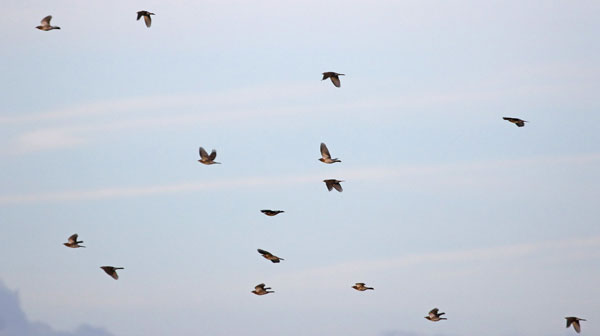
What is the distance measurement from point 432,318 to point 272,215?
19.0 meters

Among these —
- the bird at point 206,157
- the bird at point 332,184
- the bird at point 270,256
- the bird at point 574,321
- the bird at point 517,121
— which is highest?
the bird at point 517,121

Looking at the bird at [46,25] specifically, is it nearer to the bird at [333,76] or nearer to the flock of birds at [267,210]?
the flock of birds at [267,210]

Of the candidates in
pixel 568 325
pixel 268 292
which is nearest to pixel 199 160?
pixel 268 292

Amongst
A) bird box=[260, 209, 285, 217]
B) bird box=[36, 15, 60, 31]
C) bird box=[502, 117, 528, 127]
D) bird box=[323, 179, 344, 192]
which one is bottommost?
bird box=[260, 209, 285, 217]

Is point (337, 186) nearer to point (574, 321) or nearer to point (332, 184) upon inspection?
point (332, 184)

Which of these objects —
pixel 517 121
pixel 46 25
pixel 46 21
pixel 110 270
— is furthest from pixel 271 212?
pixel 46 21

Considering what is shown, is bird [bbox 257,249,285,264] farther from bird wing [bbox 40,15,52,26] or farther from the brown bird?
bird wing [bbox 40,15,52,26]

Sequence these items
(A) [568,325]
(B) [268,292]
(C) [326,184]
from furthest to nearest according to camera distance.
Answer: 1. (B) [268,292]
2. (C) [326,184]
3. (A) [568,325]

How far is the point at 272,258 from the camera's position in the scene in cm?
10156

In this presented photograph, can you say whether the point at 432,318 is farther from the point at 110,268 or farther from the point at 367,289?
the point at 110,268

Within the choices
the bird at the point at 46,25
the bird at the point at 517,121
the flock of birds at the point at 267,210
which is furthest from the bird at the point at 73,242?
the bird at the point at 517,121

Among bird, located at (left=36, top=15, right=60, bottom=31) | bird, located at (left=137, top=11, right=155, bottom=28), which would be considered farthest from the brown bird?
bird, located at (left=36, top=15, right=60, bottom=31)

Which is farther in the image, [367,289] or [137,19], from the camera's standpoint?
[367,289]

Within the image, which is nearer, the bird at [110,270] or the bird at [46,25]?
the bird at [110,270]
